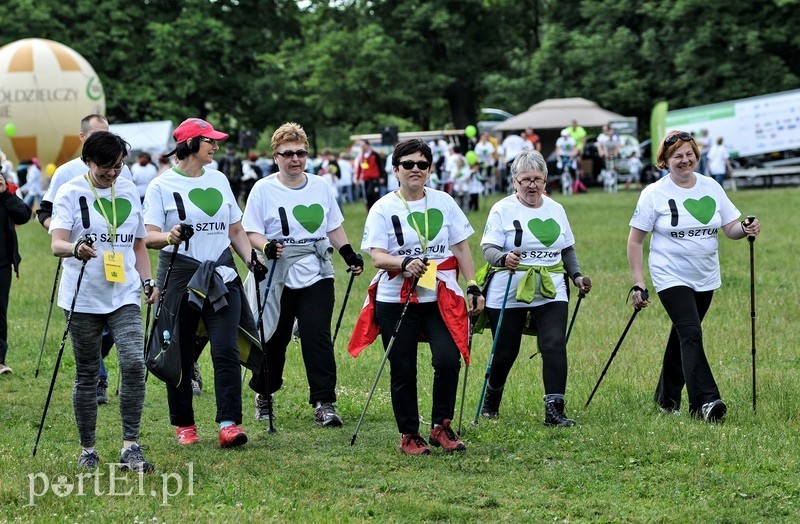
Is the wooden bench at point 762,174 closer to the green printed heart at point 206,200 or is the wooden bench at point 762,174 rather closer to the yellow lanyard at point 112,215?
the green printed heart at point 206,200

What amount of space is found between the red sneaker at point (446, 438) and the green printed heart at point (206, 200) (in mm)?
1878

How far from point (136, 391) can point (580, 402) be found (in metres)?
3.38

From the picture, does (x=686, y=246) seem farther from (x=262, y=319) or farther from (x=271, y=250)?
(x=262, y=319)

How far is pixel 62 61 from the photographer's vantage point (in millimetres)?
32281

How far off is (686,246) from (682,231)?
0.33 feet

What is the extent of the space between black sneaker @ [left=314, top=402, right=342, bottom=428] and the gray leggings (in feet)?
5.66

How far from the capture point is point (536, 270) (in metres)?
7.95

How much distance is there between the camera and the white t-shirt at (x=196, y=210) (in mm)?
7520

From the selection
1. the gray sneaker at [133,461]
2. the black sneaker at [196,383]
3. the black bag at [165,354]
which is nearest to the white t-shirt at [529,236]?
the black bag at [165,354]

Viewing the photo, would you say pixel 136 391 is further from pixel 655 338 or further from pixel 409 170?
pixel 655 338

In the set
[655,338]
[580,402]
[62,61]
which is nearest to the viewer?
[580,402]

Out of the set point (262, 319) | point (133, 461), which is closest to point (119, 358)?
point (133, 461)

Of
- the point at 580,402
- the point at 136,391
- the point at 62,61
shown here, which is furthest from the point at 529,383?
the point at 62,61

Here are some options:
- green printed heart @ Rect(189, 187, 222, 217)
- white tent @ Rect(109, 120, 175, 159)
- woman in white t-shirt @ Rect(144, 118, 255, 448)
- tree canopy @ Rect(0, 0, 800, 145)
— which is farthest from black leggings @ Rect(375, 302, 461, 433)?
tree canopy @ Rect(0, 0, 800, 145)
